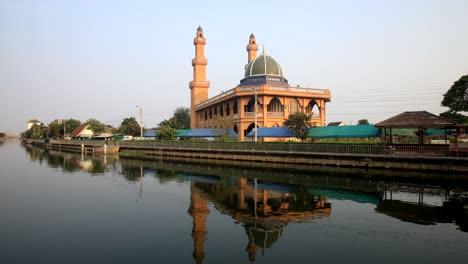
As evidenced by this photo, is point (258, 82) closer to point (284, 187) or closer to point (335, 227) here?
point (284, 187)

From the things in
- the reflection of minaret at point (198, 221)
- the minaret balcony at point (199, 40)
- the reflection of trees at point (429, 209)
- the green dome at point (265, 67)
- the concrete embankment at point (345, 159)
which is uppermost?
the minaret balcony at point (199, 40)

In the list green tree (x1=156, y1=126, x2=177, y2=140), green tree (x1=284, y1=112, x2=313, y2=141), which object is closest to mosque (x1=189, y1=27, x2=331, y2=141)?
green tree (x1=284, y1=112, x2=313, y2=141)

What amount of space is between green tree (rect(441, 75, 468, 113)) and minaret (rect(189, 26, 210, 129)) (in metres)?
48.2

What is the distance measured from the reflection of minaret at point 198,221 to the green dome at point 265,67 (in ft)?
128

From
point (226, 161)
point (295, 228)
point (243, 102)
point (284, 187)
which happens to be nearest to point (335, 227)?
point (295, 228)

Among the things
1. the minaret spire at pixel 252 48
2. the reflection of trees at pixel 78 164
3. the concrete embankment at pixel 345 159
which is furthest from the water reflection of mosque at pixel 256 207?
the minaret spire at pixel 252 48

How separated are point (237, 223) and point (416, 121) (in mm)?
20289

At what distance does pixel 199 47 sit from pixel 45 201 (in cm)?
6230

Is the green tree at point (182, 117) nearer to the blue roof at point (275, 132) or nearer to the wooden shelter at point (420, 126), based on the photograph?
the blue roof at point (275, 132)

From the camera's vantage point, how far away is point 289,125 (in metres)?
44.2

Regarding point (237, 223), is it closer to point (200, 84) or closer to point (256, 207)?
point (256, 207)

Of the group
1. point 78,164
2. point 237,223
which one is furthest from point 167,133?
point 237,223

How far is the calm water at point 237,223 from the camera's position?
36.0 feet

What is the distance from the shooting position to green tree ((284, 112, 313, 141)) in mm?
42781
